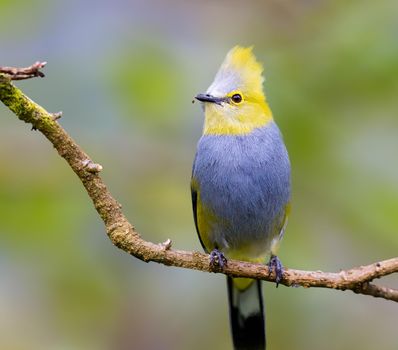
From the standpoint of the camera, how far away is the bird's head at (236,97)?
15.4 ft

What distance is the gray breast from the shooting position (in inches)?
177

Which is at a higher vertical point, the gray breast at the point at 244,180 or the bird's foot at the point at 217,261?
the gray breast at the point at 244,180

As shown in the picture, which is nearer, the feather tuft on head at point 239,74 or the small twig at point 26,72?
the small twig at point 26,72

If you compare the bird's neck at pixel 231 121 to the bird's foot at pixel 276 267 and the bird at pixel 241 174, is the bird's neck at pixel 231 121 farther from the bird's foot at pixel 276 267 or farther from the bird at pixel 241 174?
the bird's foot at pixel 276 267

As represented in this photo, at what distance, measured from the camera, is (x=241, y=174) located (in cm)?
452

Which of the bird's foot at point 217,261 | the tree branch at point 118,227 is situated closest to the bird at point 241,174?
the bird's foot at point 217,261

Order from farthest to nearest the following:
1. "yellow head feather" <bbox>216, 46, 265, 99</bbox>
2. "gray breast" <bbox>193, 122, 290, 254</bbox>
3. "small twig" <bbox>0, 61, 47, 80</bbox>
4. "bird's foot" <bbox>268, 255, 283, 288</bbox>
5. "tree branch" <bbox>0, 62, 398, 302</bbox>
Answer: "yellow head feather" <bbox>216, 46, 265, 99</bbox> → "gray breast" <bbox>193, 122, 290, 254</bbox> → "bird's foot" <bbox>268, 255, 283, 288</bbox> → "tree branch" <bbox>0, 62, 398, 302</bbox> → "small twig" <bbox>0, 61, 47, 80</bbox>

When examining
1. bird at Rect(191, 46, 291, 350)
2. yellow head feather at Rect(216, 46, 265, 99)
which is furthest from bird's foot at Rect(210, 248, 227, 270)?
yellow head feather at Rect(216, 46, 265, 99)

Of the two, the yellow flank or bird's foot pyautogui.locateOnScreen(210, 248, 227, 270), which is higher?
the yellow flank

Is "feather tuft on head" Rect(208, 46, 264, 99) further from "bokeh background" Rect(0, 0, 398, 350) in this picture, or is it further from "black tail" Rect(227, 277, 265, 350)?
"black tail" Rect(227, 277, 265, 350)

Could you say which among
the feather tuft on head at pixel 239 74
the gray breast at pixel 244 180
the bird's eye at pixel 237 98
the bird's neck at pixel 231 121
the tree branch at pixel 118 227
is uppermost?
the feather tuft on head at pixel 239 74

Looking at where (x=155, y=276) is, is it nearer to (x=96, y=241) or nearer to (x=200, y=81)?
(x=96, y=241)

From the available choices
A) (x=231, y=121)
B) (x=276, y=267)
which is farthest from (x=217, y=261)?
(x=231, y=121)

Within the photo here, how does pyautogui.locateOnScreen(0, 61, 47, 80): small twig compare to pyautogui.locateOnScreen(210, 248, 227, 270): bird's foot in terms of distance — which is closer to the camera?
pyautogui.locateOnScreen(0, 61, 47, 80): small twig
